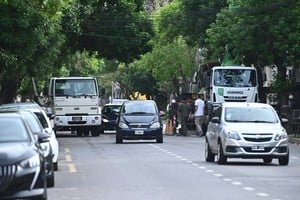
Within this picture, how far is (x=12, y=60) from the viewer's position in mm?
27672

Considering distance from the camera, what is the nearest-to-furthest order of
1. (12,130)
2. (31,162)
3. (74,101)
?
(31,162)
(12,130)
(74,101)

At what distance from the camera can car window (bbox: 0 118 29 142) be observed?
1364 centimetres

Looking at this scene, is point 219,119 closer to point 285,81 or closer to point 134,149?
point 134,149

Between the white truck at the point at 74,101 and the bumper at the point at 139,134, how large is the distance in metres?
7.59

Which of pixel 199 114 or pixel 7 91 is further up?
pixel 7 91

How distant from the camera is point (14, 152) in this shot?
12562 mm

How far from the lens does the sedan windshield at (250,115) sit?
75.2 feet

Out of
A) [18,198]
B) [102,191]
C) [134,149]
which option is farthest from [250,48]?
[18,198]

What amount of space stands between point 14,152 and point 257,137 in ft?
34.9

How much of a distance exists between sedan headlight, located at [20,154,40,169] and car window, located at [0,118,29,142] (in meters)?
1.03

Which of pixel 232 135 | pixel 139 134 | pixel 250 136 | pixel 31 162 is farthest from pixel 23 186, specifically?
pixel 139 134

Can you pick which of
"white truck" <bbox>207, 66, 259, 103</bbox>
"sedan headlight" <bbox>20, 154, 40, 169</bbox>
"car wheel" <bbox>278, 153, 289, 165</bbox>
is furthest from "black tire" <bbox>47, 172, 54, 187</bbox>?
"white truck" <bbox>207, 66, 259, 103</bbox>

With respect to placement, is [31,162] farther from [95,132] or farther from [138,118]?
[95,132]

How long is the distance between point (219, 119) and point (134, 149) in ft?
25.6
